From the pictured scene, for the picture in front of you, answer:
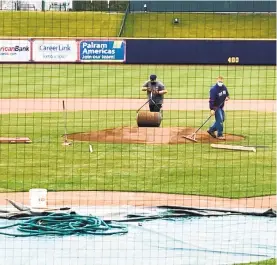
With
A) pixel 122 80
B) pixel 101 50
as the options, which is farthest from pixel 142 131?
pixel 101 50

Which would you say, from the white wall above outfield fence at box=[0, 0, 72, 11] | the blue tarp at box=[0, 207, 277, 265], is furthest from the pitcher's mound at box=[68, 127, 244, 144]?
the white wall above outfield fence at box=[0, 0, 72, 11]

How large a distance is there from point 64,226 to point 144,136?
901cm

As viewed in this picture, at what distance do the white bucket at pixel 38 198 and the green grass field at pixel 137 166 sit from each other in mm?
1753

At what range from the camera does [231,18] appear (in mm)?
53031

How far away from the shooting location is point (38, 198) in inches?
554

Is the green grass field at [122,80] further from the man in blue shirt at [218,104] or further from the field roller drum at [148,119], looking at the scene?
the man in blue shirt at [218,104]

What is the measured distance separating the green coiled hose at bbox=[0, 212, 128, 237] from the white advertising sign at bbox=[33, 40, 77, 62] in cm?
2976

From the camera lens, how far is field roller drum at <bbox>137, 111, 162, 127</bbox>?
74.3 feet

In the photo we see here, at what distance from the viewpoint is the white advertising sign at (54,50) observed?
42.9 meters

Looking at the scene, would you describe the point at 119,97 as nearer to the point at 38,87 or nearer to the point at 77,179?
the point at 38,87

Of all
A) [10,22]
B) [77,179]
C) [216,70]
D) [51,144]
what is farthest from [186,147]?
[10,22]

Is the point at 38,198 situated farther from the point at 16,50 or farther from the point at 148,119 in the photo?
the point at 16,50

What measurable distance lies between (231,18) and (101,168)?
36205 mm

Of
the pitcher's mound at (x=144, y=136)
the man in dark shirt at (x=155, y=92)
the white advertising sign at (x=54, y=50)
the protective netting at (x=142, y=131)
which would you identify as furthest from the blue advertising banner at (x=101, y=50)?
the pitcher's mound at (x=144, y=136)
